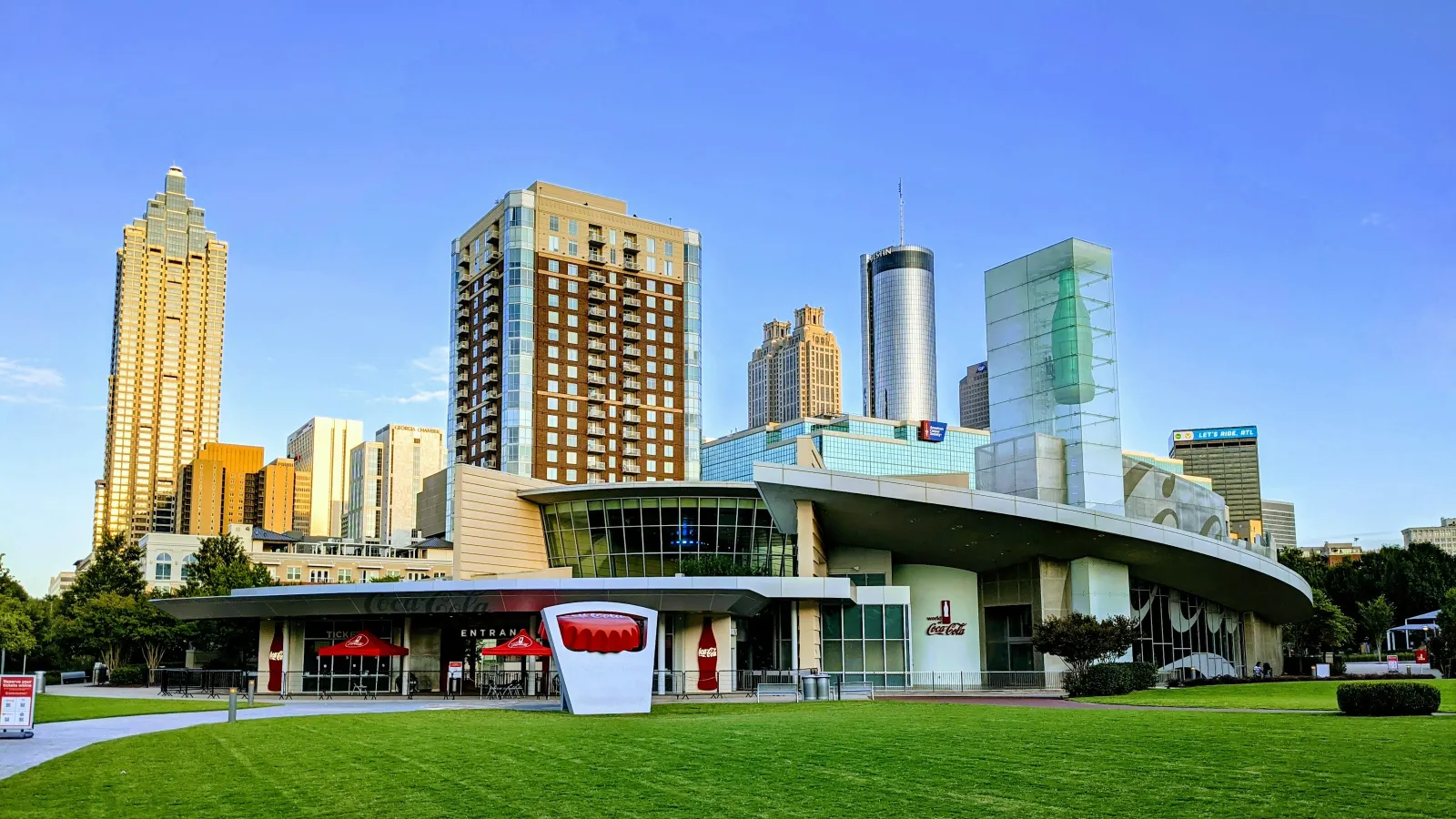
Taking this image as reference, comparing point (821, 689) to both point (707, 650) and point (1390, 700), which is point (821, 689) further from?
point (1390, 700)

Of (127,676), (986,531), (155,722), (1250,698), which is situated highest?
(986,531)

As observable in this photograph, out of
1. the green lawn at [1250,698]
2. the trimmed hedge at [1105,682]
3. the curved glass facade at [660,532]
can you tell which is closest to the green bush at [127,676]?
the curved glass facade at [660,532]

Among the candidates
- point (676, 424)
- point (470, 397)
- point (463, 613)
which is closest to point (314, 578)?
point (470, 397)

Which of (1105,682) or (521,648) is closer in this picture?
(1105,682)

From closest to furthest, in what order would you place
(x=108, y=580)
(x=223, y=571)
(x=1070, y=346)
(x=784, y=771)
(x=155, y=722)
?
(x=784, y=771)
(x=155, y=722)
(x=1070, y=346)
(x=223, y=571)
(x=108, y=580)

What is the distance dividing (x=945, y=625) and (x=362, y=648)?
2922 cm

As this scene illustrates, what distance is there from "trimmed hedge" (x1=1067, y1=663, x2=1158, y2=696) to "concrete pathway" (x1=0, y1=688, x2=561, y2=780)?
65.6 feet

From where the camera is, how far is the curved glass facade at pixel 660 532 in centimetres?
7262

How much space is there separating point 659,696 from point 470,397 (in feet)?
359

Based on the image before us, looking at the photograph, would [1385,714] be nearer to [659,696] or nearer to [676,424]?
[659,696]

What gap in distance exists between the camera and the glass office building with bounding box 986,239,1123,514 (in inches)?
2613

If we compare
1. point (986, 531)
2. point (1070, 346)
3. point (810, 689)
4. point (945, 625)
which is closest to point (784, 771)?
point (810, 689)

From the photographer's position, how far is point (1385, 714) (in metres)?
27.1

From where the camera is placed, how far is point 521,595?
54.3 meters
